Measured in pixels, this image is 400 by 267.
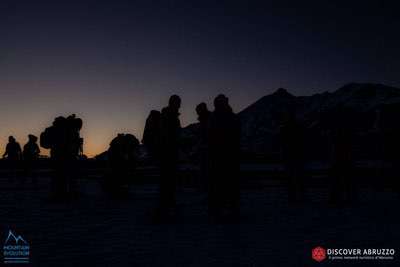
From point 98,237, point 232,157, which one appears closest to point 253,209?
point 232,157

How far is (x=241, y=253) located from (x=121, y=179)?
30.5ft

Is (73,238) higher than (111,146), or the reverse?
(111,146)

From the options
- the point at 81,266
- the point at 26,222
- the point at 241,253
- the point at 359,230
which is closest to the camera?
the point at 81,266

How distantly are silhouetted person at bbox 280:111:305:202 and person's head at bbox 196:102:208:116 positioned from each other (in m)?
2.37

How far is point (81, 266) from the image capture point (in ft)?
16.4

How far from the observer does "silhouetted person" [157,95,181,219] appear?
8.74 m

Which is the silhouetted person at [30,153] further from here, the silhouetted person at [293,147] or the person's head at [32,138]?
the silhouetted person at [293,147]

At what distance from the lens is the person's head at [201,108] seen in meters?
14.1

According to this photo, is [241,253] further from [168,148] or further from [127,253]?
[168,148]

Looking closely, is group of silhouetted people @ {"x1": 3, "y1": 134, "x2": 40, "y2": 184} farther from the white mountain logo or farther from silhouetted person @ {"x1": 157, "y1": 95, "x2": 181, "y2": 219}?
the white mountain logo

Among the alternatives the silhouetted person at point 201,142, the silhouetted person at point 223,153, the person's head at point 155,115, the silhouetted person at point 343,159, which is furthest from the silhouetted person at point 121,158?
the silhouetted person at point 343,159

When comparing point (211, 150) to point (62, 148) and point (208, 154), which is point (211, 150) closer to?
point (208, 154)

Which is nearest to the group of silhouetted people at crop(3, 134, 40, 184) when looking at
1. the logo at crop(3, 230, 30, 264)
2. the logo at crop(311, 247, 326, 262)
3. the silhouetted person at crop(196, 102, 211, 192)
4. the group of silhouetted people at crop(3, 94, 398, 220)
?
the group of silhouetted people at crop(3, 94, 398, 220)

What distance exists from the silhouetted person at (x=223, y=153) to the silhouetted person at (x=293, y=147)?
422 centimetres
